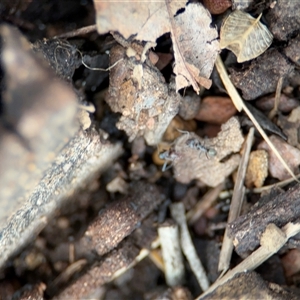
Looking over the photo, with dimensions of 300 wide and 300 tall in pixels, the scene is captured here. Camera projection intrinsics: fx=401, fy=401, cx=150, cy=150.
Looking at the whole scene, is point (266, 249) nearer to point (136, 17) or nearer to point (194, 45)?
point (194, 45)

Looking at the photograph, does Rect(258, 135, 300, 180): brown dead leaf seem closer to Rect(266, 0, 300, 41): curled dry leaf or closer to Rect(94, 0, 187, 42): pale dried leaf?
Rect(266, 0, 300, 41): curled dry leaf

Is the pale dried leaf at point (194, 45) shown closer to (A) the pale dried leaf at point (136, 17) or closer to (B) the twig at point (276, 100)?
(A) the pale dried leaf at point (136, 17)

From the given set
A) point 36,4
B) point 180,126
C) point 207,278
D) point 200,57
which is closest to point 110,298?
point 207,278

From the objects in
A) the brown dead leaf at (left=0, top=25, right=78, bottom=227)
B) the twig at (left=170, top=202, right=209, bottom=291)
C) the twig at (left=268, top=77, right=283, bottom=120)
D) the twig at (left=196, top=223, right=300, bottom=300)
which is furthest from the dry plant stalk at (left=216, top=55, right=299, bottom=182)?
the brown dead leaf at (left=0, top=25, right=78, bottom=227)

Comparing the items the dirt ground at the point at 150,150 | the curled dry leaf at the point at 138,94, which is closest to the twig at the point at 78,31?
the dirt ground at the point at 150,150

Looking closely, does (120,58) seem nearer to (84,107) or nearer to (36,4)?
(84,107)

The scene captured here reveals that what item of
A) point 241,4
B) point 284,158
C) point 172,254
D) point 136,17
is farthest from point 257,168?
point 136,17

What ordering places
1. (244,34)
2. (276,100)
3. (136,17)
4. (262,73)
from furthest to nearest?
(276,100), (262,73), (244,34), (136,17)
